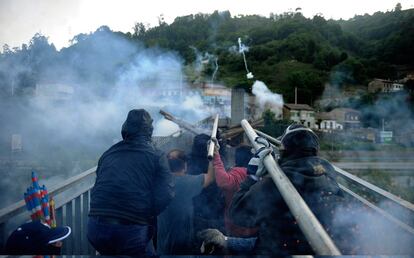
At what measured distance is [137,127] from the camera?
9.05 ft

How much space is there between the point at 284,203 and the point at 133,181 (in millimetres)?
1198

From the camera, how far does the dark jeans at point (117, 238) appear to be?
251 centimetres

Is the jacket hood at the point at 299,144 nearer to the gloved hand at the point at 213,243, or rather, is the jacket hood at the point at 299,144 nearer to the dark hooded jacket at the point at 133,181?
the gloved hand at the point at 213,243

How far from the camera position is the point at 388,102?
641 inches

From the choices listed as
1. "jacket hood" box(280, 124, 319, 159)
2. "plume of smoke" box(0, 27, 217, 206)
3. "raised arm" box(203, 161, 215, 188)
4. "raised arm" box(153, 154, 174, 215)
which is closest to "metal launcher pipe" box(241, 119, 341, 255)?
"jacket hood" box(280, 124, 319, 159)

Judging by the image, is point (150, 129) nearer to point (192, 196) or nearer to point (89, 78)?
point (192, 196)

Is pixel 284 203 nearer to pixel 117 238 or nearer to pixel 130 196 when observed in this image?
pixel 130 196

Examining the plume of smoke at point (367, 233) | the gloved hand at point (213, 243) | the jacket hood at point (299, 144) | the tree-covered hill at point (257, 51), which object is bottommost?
the gloved hand at point (213, 243)

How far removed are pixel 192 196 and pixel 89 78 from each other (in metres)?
19.0

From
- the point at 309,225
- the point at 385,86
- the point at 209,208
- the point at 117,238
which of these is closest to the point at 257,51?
the point at 385,86

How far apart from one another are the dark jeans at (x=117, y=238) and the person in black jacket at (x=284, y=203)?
0.89 metres

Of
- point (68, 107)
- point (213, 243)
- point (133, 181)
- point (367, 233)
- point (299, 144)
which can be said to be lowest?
point (213, 243)

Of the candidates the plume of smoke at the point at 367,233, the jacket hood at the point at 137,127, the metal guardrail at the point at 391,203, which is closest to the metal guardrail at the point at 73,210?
the jacket hood at the point at 137,127

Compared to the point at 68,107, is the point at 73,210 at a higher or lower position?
lower
